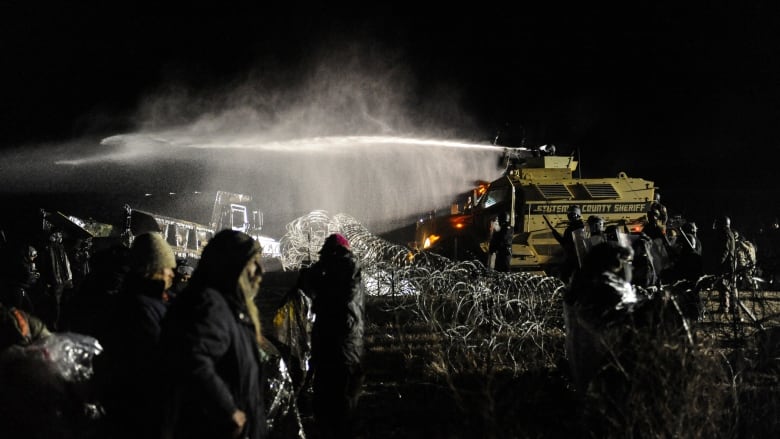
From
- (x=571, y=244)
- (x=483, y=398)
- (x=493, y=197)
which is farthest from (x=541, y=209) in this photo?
(x=483, y=398)

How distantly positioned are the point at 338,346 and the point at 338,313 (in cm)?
29

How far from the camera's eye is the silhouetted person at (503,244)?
11711mm

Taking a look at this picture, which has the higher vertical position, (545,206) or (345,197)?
(345,197)

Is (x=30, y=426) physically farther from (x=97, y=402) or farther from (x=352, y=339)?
(x=352, y=339)

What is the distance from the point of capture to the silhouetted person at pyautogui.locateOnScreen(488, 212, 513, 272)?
38.4ft

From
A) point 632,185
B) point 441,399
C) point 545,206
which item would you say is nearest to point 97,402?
point 441,399

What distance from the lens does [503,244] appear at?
38.6 feet

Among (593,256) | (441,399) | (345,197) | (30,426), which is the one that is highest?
(345,197)

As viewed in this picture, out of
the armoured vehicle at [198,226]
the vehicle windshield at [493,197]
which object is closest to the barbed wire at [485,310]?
the vehicle windshield at [493,197]

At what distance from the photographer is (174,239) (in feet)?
64.2

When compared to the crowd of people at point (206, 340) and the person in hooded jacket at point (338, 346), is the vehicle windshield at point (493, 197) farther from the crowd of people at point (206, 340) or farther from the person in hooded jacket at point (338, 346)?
the person in hooded jacket at point (338, 346)

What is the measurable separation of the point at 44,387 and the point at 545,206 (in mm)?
11497

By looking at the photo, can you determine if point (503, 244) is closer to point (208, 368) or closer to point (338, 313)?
point (338, 313)

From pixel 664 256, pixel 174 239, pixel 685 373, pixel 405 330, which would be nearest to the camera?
pixel 685 373
